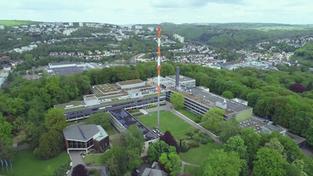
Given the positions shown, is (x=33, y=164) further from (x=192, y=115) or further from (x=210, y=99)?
(x=210, y=99)

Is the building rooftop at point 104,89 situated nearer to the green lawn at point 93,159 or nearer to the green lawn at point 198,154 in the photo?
the green lawn at point 93,159

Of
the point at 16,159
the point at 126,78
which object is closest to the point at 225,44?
the point at 126,78

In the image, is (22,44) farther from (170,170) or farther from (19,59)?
(170,170)

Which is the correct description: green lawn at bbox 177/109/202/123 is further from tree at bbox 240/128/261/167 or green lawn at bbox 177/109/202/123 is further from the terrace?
tree at bbox 240/128/261/167

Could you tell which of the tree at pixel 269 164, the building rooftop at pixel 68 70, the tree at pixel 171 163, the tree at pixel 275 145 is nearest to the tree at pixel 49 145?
the tree at pixel 171 163

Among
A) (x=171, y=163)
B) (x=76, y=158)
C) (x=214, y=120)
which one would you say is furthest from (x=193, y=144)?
(x=76, y=158)

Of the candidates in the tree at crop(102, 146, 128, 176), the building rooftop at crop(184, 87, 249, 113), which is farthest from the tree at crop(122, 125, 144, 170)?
the building rooftop at crop(184, 87, 249, 113)

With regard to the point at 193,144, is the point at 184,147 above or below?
above
